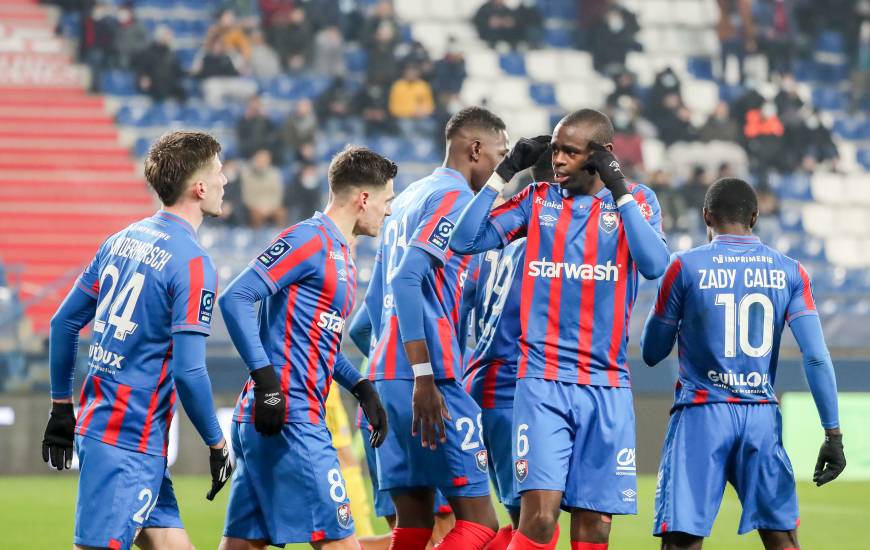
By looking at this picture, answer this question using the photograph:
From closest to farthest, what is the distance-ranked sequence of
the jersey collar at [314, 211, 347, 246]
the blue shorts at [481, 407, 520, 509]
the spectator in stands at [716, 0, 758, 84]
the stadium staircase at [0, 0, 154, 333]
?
1. the jersey collar at [314, 211, 347, 246]
2. the blue shorts at [481, 407, 520, 509]
3. the stadium staircase at [0, 0, 154, 333]
4. the spectator in stands at [716, 0, 758, 84]

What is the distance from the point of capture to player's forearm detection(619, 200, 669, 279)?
4414 mm

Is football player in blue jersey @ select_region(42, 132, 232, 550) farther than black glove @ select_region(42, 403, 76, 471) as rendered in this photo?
No

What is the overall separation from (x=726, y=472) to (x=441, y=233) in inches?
56.9

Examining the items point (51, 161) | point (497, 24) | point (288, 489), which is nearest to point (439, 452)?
point (288, 489)

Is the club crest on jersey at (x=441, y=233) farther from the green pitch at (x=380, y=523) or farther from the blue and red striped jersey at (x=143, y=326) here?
the green pitch at (x=380, y=523)

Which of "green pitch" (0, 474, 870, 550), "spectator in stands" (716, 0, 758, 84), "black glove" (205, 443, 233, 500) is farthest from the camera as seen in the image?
"spectator in stands" (716, 0, 758, 84)

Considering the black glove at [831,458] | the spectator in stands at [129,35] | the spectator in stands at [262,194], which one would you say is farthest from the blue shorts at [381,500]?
the spectator in stands at [129,35]

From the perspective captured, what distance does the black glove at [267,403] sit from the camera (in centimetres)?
427

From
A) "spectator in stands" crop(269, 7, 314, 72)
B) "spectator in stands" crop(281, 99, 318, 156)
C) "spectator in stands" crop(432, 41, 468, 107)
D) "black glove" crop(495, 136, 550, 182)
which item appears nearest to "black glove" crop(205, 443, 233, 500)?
"black glove" crop(495, 136, 550, 182)

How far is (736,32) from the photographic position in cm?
1939

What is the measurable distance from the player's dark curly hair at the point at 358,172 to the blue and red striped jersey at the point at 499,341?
61 cm

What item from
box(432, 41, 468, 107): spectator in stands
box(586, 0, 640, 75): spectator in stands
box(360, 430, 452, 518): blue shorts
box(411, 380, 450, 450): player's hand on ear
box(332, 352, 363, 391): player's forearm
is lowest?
box(360, 430, 452, 518): blue shorts

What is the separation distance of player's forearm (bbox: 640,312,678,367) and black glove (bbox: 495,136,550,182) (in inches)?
35.5

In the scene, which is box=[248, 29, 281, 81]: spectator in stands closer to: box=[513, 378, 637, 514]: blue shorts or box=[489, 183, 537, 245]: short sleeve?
box=[489, 183, 537, 245]: short sleeve
